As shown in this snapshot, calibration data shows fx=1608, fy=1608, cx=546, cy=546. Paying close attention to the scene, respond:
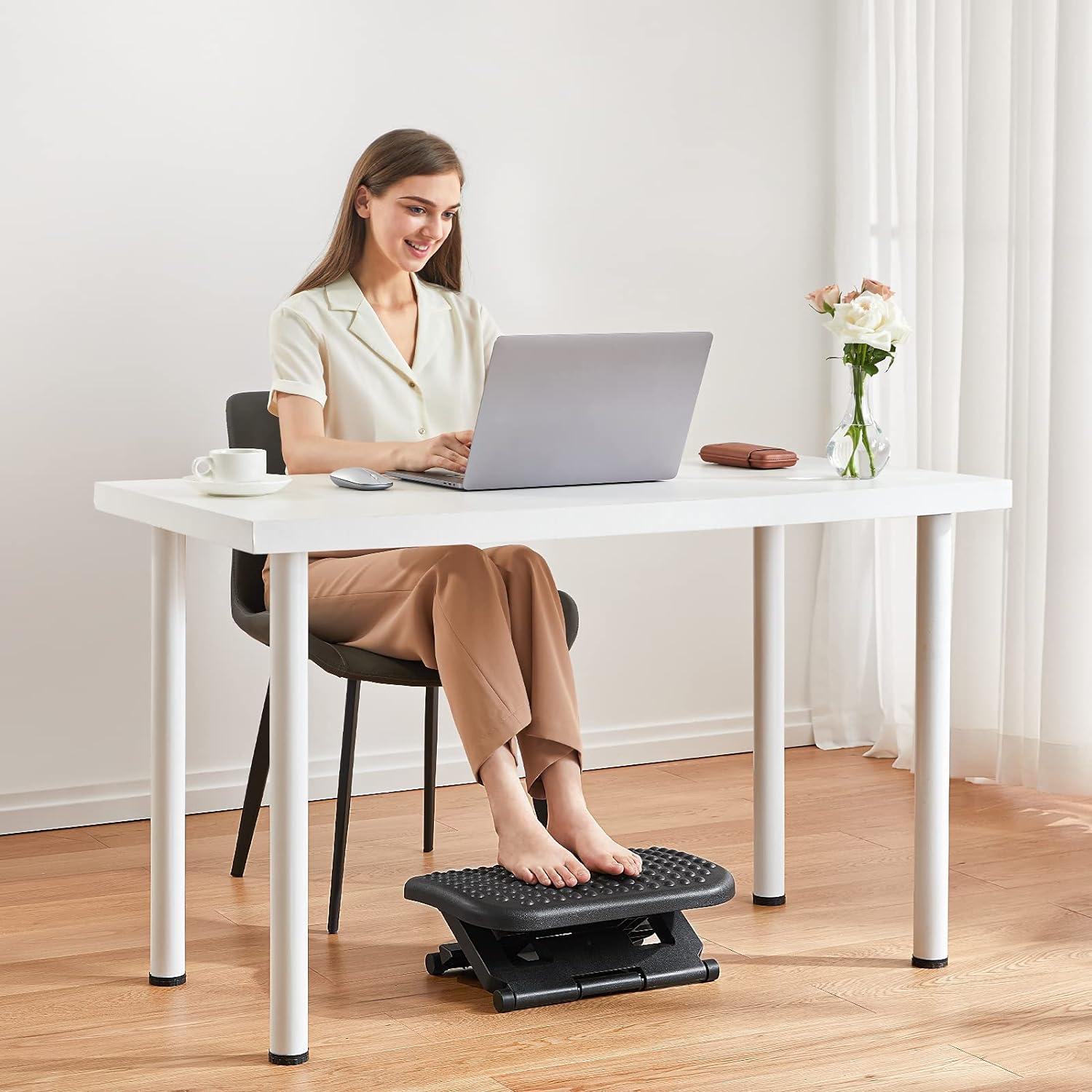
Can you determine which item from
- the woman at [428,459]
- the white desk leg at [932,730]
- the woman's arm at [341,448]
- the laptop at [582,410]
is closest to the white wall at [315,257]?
the woman at [428,459]

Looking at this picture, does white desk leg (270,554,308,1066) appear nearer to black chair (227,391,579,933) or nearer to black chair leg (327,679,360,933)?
black chair (227,391,579,933)

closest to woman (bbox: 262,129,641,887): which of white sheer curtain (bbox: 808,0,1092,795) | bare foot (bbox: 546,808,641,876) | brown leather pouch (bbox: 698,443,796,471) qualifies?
bare foot (bbox: 546,808,641,876)

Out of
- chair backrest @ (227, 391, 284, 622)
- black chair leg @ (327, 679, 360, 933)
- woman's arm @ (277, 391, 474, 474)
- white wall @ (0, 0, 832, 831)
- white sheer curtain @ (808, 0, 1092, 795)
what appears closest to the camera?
woman's arm @ (277, 391, 474, 474)

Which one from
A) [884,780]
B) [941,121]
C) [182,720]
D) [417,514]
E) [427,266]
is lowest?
→ [884,780]

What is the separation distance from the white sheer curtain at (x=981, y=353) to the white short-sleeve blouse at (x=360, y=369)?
47.0 inches

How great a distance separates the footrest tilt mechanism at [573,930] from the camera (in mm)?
2025

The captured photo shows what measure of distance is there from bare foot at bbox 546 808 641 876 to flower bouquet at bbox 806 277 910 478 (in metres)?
0.59

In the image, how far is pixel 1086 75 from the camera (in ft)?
9.84

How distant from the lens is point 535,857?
2.08 m

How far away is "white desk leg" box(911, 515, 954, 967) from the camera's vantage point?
2.14m

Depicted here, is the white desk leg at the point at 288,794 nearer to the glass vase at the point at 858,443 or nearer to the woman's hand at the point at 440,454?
the woman's hand at the point at 440,454

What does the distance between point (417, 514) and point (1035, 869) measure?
1431 mm

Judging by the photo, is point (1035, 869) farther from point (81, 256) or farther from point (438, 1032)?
point (81, 256)

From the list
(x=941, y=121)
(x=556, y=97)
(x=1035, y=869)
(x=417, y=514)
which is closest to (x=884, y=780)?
(x=1035, y=869)
